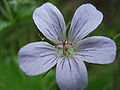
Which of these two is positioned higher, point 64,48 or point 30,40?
point 30,40

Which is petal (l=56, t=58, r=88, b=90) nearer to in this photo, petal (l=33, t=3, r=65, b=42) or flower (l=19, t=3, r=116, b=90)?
flower (l=19, t=3, r=116, b=90)

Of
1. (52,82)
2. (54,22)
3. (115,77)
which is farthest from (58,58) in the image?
(115,77)

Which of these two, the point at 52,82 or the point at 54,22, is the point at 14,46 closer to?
the point at 52,82

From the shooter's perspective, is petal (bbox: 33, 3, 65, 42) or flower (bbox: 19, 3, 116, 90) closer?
flower (bbox: 19, 3, 116, 90)

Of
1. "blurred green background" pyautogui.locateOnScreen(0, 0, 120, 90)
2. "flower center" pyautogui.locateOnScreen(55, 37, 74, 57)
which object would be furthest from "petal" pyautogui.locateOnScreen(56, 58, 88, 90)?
"blurred green background" pyautogui.locateOnScreen(0, 0, 120, 90)

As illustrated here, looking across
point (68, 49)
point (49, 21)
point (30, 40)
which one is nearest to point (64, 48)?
point (68, 49)

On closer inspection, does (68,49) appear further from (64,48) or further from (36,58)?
(36,58)
